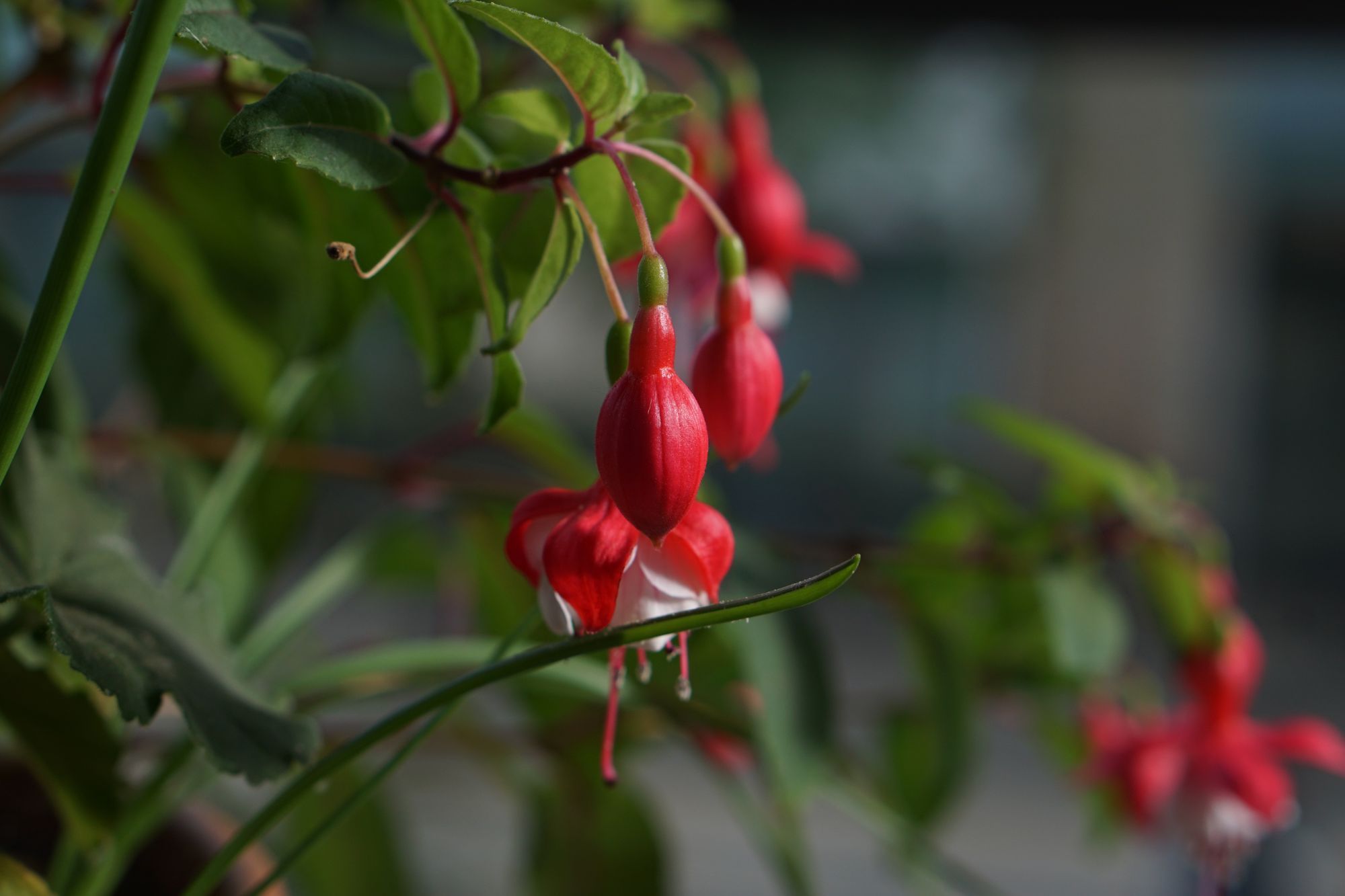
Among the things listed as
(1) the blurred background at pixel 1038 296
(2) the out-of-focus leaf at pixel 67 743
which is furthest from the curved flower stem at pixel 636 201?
(1) the blurred background at pixel 1038 296

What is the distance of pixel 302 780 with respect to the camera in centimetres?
15

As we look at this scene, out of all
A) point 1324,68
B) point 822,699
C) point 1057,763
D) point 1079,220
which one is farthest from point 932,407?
point 822,699

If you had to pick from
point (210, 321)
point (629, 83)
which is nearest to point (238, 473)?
point (210, 321)

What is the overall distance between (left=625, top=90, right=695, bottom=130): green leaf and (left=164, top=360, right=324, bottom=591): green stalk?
0.42 feet

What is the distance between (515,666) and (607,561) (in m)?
0.02

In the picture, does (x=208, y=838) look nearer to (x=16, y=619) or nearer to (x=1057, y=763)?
(x=16, y=619)

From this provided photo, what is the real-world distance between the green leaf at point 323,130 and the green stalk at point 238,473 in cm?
12

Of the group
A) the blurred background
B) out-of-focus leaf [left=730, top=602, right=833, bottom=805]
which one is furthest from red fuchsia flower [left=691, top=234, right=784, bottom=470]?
the blurred background

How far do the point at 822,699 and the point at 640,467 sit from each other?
0.16 meters

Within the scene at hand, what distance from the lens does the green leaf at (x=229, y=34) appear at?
5.0 inches

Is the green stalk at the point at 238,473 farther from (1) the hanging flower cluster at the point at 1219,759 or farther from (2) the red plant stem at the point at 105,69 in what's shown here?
(1) the hanging flower cluster at the point at 1219,759

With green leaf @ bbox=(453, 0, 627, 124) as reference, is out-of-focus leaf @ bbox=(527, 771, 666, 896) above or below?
below

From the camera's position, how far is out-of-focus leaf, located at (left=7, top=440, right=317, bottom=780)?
0.47ft

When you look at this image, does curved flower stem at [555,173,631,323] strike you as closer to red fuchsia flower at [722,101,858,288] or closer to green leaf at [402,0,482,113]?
green leaf at [402,0,482,113]
